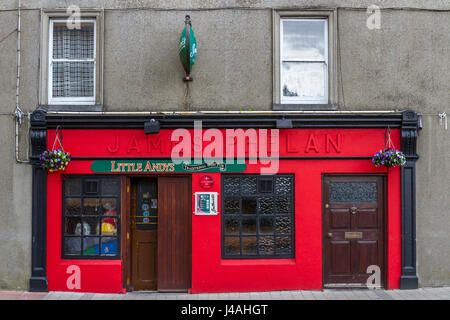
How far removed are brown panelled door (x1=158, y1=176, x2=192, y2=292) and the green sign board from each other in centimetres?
24

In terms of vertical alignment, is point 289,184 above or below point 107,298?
above

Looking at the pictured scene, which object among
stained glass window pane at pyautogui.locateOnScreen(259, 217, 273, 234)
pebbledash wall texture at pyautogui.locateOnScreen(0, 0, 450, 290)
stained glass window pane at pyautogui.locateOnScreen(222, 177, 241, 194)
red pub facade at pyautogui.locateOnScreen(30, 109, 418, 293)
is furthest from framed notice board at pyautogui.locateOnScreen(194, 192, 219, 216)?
pebbledash wall texture at pyautogui.locateOnScreen(0, 0, 450, 290)

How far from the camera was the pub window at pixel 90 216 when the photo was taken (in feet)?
23.5

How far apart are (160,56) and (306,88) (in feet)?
9.94

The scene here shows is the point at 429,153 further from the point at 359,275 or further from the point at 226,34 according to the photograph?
the point at 226,34

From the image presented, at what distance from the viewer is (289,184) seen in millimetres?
7246

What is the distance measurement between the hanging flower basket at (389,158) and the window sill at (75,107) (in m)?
5.46

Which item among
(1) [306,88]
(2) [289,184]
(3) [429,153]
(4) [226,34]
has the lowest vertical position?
(2) [289,184]

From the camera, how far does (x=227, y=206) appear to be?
285 inches

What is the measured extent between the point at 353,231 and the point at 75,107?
6074mm

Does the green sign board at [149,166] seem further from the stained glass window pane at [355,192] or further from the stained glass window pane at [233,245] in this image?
the stained glass window pane at [355,192]

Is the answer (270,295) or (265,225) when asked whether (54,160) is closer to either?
(265,225)
